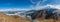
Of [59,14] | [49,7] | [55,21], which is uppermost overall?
[49,7]

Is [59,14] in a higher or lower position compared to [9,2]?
lower

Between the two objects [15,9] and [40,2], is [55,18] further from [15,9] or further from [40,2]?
[15,9]

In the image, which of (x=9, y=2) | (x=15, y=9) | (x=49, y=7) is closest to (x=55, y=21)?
(x=49, y=7)

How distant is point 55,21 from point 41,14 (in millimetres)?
226

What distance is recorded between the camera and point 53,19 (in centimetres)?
158

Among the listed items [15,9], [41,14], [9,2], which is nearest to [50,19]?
[41,14]

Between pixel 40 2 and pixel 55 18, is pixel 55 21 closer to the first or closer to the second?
pixel 55 18

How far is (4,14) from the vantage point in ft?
5.27

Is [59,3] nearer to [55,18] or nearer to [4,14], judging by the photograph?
[55,18]

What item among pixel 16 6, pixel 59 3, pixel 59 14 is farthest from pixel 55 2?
pixel 16 6

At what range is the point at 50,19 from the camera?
1578 mm

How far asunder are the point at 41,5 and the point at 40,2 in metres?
0.05

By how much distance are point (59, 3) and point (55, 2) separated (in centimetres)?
6

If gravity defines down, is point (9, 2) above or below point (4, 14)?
above
